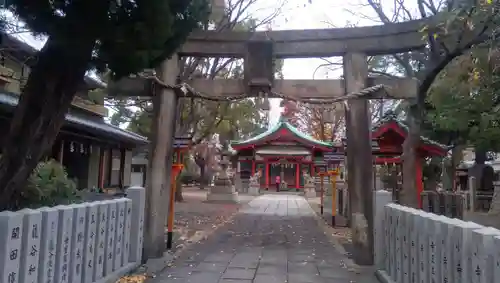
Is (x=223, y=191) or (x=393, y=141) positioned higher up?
(x=393, y=141)

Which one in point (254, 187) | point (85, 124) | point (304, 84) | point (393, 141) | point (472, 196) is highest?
point (304, 84)

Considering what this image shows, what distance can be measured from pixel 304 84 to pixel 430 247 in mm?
4292

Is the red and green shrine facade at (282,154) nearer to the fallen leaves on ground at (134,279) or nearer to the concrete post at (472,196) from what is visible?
the concrete post at (472,196)

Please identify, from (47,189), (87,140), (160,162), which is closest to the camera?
(47,189)

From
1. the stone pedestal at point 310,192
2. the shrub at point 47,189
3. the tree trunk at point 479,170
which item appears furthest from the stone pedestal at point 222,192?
the shrub at point 47,189

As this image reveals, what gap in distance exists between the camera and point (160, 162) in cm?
708

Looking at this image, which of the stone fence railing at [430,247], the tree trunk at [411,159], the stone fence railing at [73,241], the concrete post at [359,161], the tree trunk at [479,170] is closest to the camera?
the stone fence railing at [430,247]

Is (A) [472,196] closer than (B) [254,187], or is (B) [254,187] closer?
(A) [472,196]

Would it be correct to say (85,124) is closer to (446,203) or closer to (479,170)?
(446,203)

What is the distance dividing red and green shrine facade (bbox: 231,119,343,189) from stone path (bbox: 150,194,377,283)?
20.0m

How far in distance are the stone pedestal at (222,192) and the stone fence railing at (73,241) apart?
50.4 ft

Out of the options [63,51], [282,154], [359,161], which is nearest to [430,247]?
[359,161]

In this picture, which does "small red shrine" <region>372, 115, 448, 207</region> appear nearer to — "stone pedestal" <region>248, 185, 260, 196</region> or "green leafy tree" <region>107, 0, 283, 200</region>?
"green leafy tree" <region>107, 0, 283, 200</region>

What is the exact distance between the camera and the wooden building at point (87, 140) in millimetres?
12833
